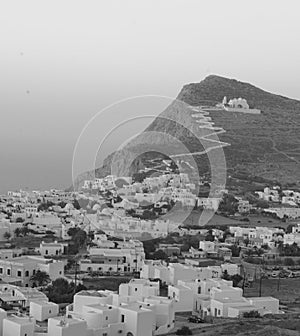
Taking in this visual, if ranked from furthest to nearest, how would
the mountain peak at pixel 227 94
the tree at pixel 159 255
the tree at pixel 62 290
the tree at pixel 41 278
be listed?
1. the mountain peak at pixel 227 94
2. the tree at pixel 159 255
3. the tree at pixel 41 278
4. the tree at pixel 62 290

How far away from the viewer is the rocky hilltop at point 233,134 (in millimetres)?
31141

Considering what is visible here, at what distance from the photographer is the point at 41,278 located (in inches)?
584

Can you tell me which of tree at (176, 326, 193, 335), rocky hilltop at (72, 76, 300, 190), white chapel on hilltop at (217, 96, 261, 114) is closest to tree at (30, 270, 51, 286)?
tree at (176, 326, 193, 335)

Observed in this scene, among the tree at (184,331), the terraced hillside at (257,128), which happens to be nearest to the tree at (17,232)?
the tree at (184,331)

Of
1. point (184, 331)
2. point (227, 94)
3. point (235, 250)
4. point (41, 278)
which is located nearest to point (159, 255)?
point (235, 250)

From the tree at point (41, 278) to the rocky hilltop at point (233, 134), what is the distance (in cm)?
1283

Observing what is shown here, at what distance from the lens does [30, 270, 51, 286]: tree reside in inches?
582

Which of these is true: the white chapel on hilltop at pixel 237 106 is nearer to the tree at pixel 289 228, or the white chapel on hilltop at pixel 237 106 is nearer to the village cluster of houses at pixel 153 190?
the village cluster of houses at pixel 153 190

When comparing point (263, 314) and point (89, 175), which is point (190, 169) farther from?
point (263, 314)

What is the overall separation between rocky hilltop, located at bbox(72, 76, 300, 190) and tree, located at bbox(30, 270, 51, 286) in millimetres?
12826

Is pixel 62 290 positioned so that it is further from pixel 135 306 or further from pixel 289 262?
pixel 289 262

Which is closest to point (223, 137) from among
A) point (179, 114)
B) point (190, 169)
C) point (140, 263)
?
point (179, 114)

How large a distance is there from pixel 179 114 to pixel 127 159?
694 cm

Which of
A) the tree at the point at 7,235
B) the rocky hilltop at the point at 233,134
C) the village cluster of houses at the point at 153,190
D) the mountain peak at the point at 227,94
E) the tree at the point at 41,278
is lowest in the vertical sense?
the tree at the point at 41,278
